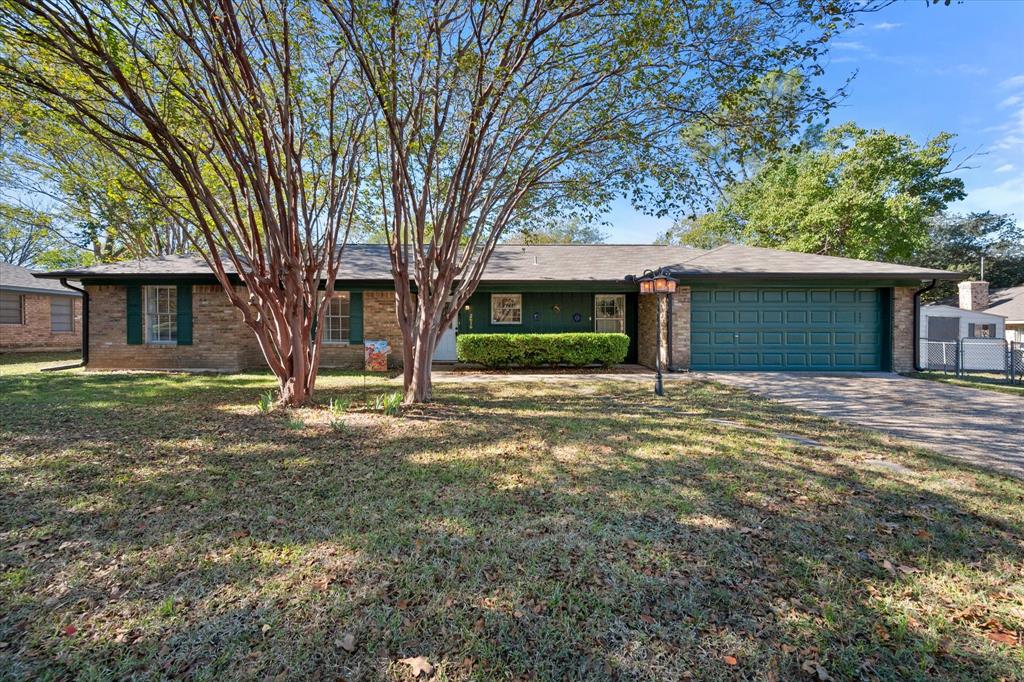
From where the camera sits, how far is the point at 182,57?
19.2 ft

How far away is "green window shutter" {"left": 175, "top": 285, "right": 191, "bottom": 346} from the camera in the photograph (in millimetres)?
11641

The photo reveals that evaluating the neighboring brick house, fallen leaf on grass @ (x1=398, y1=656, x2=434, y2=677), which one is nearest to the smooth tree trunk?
fallen leaf on grass @ (x1=398, y1=656, x2=434, y2=677)

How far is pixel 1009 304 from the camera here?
20.1 m

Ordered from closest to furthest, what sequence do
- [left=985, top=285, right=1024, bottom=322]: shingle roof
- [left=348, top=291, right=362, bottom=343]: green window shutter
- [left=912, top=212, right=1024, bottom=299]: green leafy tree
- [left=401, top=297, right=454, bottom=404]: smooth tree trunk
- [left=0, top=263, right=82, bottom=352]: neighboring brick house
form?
1. [left=401, top=297, right=454, bottom=404]: smooth tree trunk
2. [left=348, top=291, right=362, bottom=343]: green window shutter
3. [left=0, top=263, right=82, bottom=352]: neighboring brick house
4. [left=985, top=285, right=1024, bottom=322]: shingle roof
5. [left=912, top=212, right=1024, bottom=299]: green leafy tree

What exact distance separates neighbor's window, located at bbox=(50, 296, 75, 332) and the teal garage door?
2431cm

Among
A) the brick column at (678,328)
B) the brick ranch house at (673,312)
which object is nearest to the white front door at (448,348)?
the brick ranch house at (673,312)

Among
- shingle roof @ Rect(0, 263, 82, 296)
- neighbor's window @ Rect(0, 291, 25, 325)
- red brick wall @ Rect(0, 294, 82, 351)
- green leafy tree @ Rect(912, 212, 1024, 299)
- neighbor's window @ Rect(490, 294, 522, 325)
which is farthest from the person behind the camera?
green leafy tree @ Rect(912, 212, 1024, 299)

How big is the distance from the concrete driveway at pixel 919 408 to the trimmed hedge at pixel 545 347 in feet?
7.20

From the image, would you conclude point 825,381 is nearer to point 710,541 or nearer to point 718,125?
point 718,125

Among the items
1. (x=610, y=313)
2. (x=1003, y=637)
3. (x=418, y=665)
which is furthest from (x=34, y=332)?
(x=1003, y=637)

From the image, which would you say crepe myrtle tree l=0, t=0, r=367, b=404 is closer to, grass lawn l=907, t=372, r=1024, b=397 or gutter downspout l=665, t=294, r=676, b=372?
gutter downspout l=665, t=294, r=676, b=372

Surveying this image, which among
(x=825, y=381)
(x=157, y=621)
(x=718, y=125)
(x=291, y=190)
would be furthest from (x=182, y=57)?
(x=825, y=381)

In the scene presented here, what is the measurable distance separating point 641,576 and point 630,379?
26.4 ft

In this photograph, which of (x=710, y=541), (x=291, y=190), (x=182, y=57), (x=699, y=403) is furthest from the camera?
(x=699, y=403)
